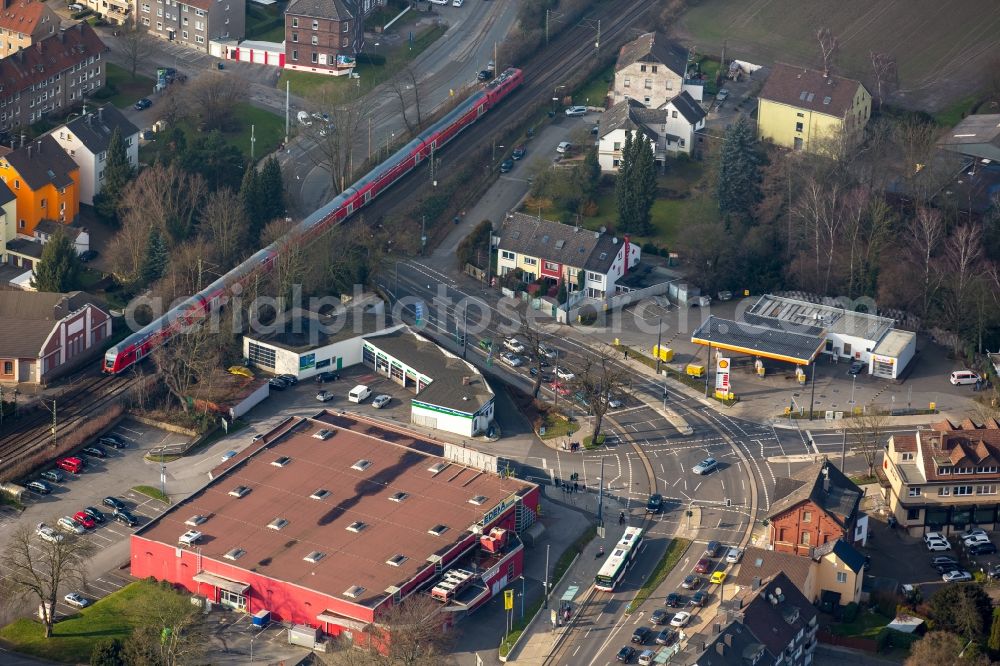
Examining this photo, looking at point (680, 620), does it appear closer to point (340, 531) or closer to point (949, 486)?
point (340, 531)

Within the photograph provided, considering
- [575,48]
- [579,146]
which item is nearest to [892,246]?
[579,146]

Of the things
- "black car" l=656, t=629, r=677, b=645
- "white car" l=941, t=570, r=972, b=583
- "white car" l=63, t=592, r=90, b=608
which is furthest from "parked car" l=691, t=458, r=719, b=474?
"white car" l=63, t=592, r=90, b=608

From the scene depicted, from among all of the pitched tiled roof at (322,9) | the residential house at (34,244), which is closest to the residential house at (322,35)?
the pitched tiled roof at (322,9)

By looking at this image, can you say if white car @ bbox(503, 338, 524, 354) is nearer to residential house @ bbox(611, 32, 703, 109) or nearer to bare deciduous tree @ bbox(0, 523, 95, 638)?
residential house @ bbox(611, 32, 703, 109)

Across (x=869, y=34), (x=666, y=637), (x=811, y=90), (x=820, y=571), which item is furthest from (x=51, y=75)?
(x=820, y=571)

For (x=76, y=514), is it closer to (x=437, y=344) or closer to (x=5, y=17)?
(x=437, y=344)
